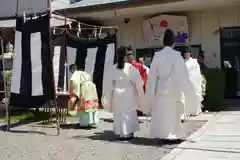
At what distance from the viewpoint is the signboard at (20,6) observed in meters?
19.8

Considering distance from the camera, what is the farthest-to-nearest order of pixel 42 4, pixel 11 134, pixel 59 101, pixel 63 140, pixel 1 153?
pixel 42 4, pixel 59 101, pixel 11 134, pixel 63 140, pixel 1 153

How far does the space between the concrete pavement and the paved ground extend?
0.79 ft

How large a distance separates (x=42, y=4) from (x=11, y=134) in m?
11.7

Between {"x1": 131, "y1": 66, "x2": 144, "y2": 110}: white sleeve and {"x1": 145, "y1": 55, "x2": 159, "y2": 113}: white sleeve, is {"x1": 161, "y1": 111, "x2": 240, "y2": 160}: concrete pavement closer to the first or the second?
{"x1": 145, "y1": 55, "x2": 159, "y2": 113}: white sleeve

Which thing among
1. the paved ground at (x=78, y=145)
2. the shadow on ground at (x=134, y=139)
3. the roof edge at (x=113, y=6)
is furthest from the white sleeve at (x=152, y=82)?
the roof edge at (x=113, y=6)

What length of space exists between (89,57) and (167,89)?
430 cm

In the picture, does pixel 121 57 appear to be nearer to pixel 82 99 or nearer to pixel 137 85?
pixel 137 85

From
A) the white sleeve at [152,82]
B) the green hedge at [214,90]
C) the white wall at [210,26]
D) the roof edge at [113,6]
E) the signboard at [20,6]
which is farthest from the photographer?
the signboard at [20,6]

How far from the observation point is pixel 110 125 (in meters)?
10.1

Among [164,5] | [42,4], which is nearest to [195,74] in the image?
[164,5]

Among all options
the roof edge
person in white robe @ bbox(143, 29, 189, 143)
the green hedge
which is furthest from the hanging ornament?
person in white robe @ bbox(143, 29, 189, 143)

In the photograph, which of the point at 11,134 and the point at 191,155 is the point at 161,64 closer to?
the point at 191,155

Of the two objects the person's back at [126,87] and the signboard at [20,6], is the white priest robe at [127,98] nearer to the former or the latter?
the person's back at [126,87]

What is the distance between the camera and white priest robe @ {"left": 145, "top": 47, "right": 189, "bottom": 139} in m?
7.40
